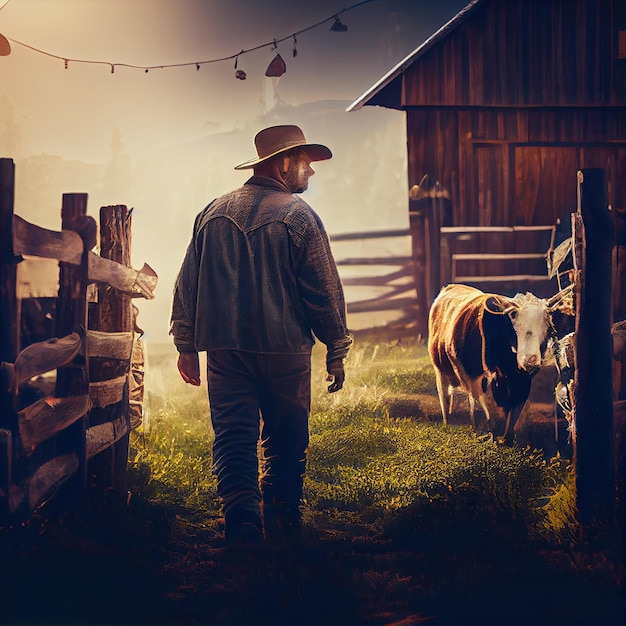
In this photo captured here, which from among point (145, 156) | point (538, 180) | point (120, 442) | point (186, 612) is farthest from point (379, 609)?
point (538, 180)

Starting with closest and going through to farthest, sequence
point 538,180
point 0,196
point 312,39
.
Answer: point 0,196 < point 312,39 < point 538,180

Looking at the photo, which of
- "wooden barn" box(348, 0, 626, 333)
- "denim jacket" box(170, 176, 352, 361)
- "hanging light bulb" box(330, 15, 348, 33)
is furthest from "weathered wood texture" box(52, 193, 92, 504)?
"wooden barn" box(348, 0, 626, 333)

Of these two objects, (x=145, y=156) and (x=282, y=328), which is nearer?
(x=282, y=328)

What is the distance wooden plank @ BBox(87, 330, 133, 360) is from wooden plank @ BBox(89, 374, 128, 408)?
0.16 metres

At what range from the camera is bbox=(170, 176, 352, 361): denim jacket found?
13.3 feet

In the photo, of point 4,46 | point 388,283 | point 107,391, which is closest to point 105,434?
point 107,391

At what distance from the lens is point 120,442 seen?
16.2 feet

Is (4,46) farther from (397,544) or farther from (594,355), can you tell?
(594,355)

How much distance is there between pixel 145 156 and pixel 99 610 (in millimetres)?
4791

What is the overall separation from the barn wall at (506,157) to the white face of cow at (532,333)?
2513 mm

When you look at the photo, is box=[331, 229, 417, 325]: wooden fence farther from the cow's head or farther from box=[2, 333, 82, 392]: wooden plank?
box=[2, 333, 82, 392]: wooden plank

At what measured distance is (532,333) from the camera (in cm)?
573

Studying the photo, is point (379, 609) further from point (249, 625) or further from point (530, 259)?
point (530, 259)

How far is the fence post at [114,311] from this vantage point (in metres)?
4.84
